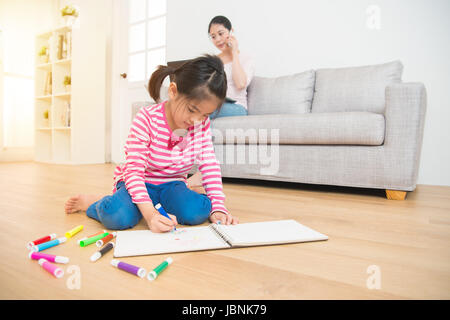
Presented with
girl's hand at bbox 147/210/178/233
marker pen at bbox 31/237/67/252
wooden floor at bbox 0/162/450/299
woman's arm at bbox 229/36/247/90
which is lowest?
wooden floor at bbox 0/162/450/299

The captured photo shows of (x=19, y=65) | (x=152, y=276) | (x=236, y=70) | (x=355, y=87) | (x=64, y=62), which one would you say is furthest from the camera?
(x=19, y=65)

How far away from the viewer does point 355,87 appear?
6.33 ft

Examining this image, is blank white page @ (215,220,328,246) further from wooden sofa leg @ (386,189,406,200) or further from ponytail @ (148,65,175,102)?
wooden sofa leg @ (386,189,406,200)

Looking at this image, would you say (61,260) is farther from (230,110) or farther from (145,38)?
(145,38)

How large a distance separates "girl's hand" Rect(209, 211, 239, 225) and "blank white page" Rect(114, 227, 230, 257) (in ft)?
0.28

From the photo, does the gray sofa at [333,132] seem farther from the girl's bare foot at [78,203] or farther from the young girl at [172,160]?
the girl's bare foot at [78,203]

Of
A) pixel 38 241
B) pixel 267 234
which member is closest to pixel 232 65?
pixel 267 234

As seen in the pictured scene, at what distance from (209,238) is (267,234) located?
0.15 metres

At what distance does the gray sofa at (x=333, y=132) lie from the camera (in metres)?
1.40

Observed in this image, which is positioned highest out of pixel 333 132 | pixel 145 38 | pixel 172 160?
pixel 145 38

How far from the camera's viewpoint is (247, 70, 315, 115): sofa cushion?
212 centimetres

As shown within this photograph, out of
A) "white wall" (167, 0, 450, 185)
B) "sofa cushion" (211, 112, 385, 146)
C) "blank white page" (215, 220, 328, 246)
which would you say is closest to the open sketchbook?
"blank white page" (215, 220, 328, 246)

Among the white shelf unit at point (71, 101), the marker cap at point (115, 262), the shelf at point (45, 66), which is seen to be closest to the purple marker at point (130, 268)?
the marker cap at point (115, 262)

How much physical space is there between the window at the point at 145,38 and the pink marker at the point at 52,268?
2.78m
